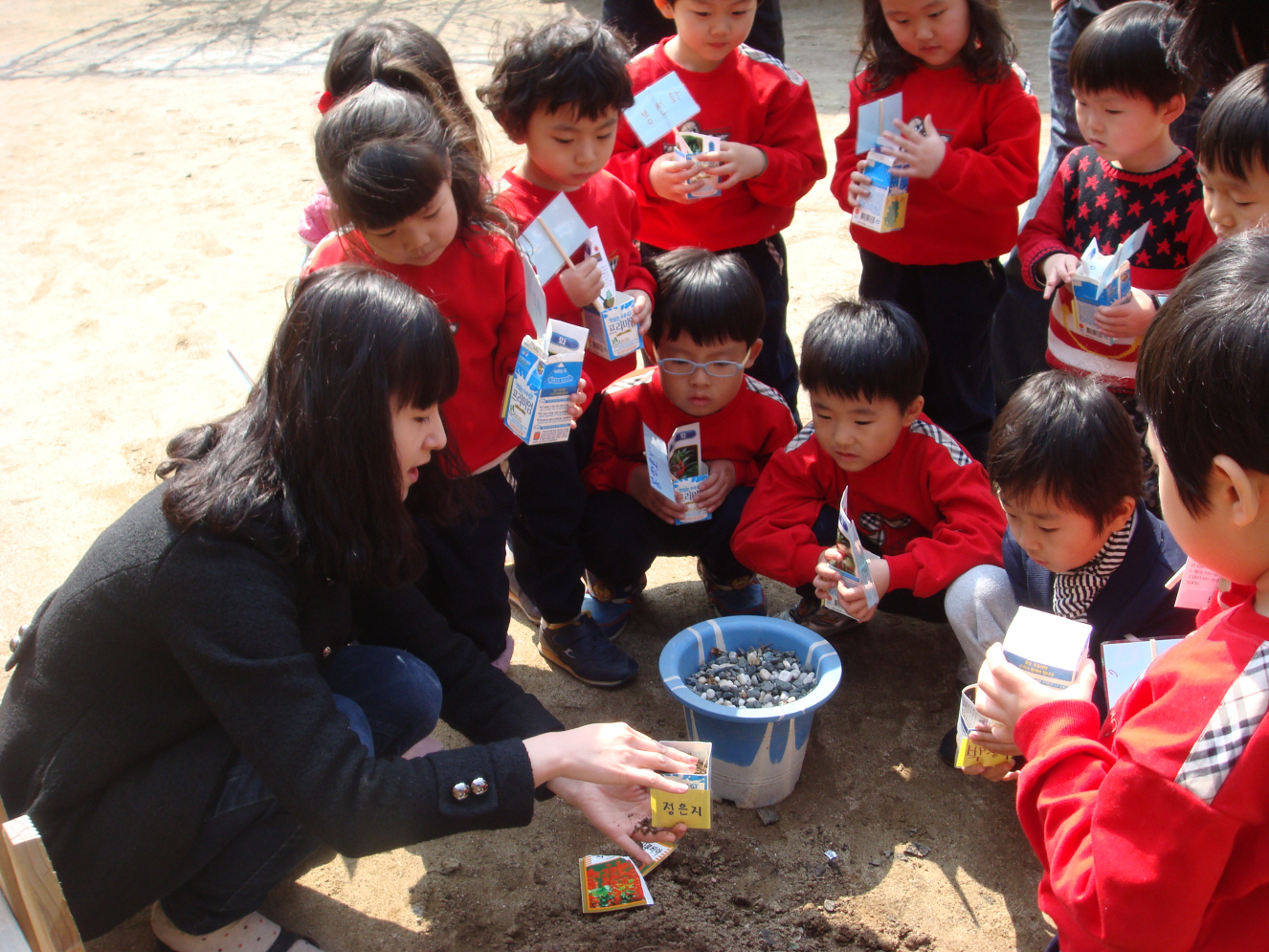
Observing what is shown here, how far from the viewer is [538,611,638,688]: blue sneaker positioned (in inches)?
99.7

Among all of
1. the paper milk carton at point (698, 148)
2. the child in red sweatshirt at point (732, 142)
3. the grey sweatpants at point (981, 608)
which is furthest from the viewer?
the child in red sweatshirt at point (732, 142)

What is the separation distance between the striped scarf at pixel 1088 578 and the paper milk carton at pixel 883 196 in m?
1.06

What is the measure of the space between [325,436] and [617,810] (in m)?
0.81

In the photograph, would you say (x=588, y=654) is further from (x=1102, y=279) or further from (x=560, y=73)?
(x=1102, y=279)

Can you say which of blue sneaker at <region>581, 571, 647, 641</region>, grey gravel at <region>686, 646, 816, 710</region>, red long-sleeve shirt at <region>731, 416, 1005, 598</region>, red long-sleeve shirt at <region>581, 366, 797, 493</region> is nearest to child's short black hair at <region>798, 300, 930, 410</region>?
red long-sleeve shirt at <region>731, 416, 1005, 598</region>

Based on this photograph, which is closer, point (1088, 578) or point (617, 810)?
point (617, 810)

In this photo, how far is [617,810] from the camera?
1813mm

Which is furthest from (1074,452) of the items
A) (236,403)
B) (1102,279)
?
(236,403)

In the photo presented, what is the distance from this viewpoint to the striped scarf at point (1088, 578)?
205 cm

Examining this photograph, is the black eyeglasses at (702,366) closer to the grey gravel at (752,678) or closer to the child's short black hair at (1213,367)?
the grey gravel at (752,678)

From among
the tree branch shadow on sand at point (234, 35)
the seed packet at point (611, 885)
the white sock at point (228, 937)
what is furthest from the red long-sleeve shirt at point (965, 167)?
the tree branch shadow on sand at point (234, 35)

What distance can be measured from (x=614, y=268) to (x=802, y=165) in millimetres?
712

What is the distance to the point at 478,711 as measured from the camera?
6.48ft

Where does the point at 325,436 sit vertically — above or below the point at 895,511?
above
